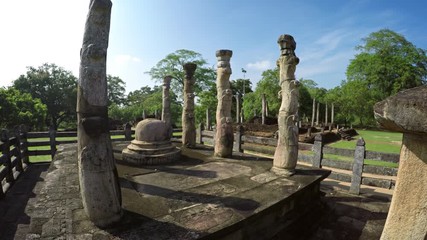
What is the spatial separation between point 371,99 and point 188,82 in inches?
1404

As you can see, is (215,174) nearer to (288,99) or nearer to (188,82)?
(288,99)

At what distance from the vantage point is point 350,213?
16.4 ft

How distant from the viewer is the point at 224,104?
6371mm

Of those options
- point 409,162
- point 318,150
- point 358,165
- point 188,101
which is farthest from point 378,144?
point 409,162

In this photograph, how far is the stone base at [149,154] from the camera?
5.69m

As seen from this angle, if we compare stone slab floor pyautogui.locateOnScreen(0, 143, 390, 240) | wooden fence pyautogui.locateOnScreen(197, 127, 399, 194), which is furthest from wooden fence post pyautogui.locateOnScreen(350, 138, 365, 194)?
stone slab floor pyautogui.locateOnScreen(0, 143, 390, 240)

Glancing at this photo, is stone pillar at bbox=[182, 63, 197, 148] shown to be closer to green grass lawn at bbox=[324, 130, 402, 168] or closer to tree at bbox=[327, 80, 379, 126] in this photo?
green grass lawn at bbox=[324, 130, 402, 168]

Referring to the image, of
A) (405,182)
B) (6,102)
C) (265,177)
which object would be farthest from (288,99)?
(6,102)

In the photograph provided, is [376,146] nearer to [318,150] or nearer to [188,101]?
[318,150]

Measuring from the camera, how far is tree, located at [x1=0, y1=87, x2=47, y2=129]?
21.3m

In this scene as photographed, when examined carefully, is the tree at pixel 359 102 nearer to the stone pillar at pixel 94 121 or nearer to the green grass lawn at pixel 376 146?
the green grass lawn at pixel 376 146

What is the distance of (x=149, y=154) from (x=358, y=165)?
5598 millimetres

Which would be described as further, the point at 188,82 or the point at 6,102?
the point at 6,102

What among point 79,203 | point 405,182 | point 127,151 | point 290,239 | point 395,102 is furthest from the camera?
point 127,151
